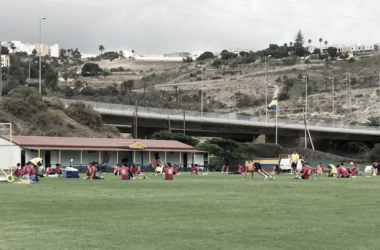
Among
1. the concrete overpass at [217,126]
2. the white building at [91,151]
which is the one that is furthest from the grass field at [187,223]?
the concrete overpass at [217,126]

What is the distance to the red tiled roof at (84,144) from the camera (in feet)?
214

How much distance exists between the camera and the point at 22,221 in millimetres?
15156

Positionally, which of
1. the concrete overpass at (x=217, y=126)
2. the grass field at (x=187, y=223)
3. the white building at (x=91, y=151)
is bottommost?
the grass field at (x=187, y=223)

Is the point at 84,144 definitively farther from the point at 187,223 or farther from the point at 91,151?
the point at 187,223

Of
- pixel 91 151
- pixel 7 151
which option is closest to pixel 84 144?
pixel 91 151

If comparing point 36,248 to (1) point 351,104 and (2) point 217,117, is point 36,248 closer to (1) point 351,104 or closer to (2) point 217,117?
(2) point 217,117

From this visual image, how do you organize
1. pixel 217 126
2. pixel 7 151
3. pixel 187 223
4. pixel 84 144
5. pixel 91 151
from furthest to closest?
pixel 217 126, pixel 91 151, pixel 84 144, pixel 7 151, pixel 187 223

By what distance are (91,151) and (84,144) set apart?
54.0 inches

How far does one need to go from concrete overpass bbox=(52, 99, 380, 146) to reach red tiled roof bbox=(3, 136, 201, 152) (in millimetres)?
18371

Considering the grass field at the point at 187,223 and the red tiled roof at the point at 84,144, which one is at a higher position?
the red tiled roof at the point at 84,144

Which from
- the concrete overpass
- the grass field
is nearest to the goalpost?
the grass field

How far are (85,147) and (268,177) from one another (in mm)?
30240

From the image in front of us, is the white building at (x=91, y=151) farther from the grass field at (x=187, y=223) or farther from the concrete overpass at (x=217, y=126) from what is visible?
the grass field at (x=187, y=223)

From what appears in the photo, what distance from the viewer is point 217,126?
120 metres
